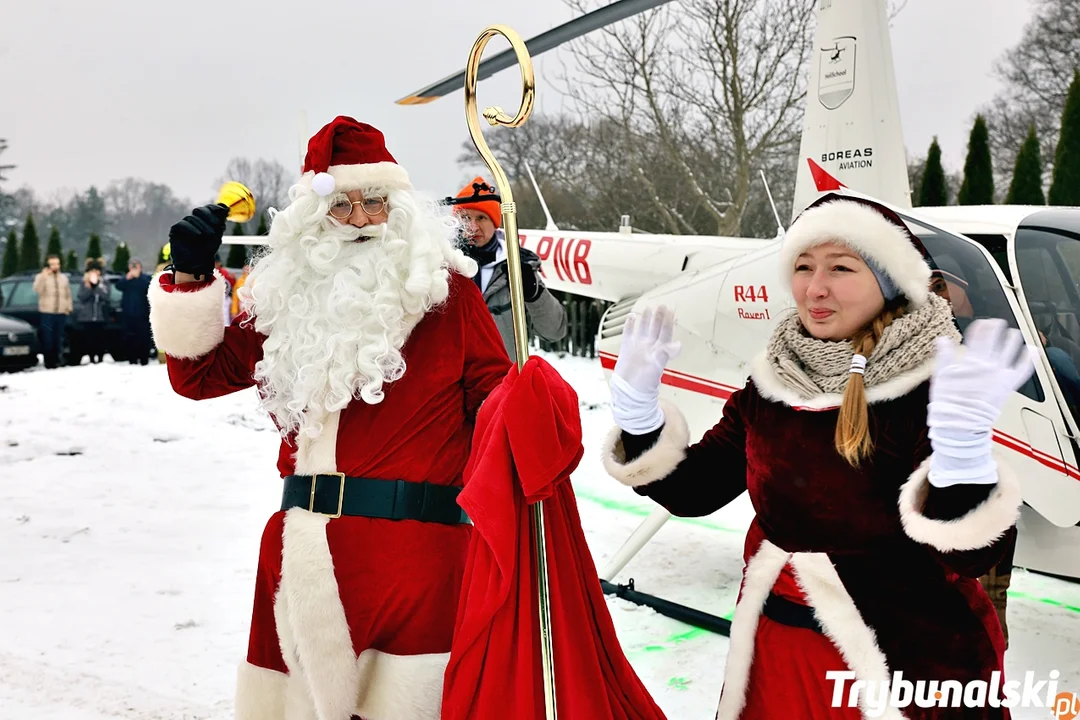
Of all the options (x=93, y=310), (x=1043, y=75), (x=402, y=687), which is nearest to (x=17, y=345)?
(x=93, y=310)

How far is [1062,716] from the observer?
302cm

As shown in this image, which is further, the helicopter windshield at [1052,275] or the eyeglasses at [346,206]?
the helicopter windshield at [1052,275]

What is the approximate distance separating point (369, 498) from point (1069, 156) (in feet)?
45.0

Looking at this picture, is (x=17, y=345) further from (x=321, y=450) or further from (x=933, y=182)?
(x=933, y=182)

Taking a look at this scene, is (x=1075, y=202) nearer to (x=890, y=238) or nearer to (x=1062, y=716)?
(x=1062, y=716)

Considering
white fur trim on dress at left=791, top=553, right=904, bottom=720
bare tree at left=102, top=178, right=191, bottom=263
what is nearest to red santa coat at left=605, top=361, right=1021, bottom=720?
white fur trim on dress at left=791, top=553, right=904, bottom=720

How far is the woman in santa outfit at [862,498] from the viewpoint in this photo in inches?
55.2

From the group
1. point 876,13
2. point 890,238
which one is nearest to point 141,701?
point 890,238

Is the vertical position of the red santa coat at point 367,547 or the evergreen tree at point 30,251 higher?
the evergreen tree at point 30,251

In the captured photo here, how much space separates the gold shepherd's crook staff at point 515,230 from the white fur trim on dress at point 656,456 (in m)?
0.25

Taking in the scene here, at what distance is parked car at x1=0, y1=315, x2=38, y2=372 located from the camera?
471 inches

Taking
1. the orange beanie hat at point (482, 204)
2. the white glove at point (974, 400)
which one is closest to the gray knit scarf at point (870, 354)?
the white glove at point (974, 400)

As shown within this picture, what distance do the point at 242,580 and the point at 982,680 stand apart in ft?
12.6

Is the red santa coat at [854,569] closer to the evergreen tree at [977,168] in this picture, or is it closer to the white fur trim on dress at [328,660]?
the white fur trim on dress at [328,660]
